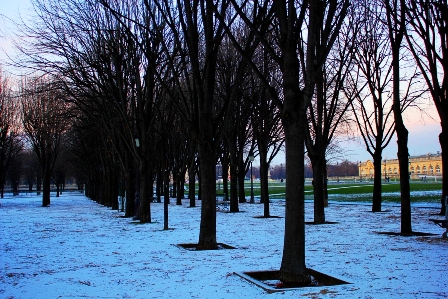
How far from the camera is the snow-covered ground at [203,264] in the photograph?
680cm

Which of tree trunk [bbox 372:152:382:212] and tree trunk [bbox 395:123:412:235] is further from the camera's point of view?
tree trunk [bbox 372:152:382:212]

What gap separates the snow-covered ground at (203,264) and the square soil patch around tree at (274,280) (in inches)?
5.4

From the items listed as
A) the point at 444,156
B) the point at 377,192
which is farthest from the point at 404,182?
the point at 377,192

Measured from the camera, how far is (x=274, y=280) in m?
7.70

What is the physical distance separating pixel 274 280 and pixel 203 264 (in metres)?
1.89

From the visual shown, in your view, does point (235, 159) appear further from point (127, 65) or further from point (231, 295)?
point (231, 295)

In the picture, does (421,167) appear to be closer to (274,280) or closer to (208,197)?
(208,197)

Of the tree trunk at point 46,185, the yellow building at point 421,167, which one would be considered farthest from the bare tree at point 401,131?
the yellow building at point 421,167

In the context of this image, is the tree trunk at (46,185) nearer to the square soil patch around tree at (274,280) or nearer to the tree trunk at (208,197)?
the tree trunk at (208,197)

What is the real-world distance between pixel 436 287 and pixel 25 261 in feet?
26.0

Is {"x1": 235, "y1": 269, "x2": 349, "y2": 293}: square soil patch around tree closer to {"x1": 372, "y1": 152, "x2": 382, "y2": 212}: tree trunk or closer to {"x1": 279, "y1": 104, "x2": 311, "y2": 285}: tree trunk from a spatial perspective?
{"x1": 279, "y1": 104, "x2": 311, "y2": 285}: tree trunk

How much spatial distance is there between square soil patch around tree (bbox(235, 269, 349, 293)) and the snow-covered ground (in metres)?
0.14

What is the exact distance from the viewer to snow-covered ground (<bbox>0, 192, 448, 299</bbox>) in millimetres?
6797

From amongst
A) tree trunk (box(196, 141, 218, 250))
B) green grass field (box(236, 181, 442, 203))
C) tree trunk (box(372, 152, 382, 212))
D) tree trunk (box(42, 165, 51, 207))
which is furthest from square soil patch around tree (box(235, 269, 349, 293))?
tree trunk (box(42, 165, 51, 207))
